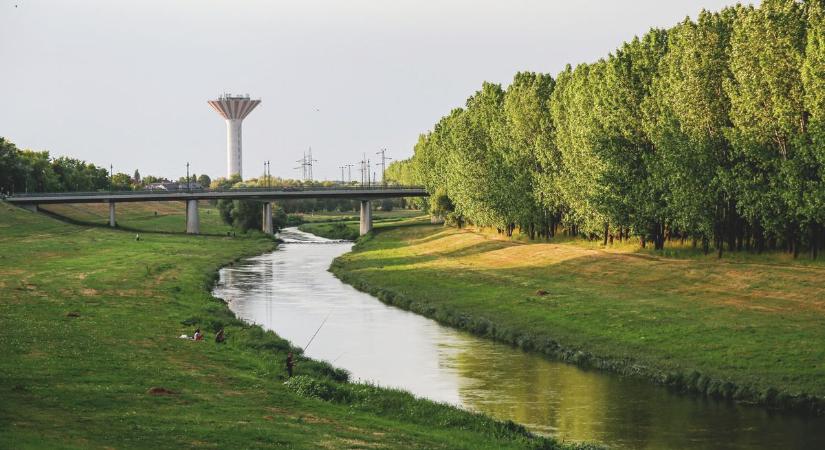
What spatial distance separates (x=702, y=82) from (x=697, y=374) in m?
40.8

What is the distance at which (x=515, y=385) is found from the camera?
5194cm

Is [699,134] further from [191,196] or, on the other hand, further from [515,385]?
[191,196]

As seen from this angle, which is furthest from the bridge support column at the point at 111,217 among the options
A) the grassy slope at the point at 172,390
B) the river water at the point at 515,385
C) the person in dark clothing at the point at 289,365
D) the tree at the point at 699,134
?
the person in dark clothing at the point at 289,365

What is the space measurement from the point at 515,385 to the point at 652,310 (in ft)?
61.9

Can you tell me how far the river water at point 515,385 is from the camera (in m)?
41.9

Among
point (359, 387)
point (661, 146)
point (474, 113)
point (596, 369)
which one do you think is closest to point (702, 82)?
point (661, 146)

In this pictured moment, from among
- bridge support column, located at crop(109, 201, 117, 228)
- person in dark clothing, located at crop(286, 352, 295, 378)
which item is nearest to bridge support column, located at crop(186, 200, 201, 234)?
bridge support column, located at crop(109, 201, 117, 228)

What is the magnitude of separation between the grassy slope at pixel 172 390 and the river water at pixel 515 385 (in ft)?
12.8

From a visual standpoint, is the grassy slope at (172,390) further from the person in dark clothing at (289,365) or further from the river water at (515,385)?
the river water at (515,385)

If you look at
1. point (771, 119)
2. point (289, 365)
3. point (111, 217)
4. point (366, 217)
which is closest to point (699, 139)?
point (771, 119)

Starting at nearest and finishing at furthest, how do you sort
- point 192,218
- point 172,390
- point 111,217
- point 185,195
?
point 172,390 < point 111,217 < point 185,195 < point 192,218

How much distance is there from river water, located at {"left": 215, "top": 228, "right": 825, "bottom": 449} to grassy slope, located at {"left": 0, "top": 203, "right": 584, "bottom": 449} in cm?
390

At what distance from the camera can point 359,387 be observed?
157 ft

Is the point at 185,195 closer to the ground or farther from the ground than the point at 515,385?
farther from the ground
